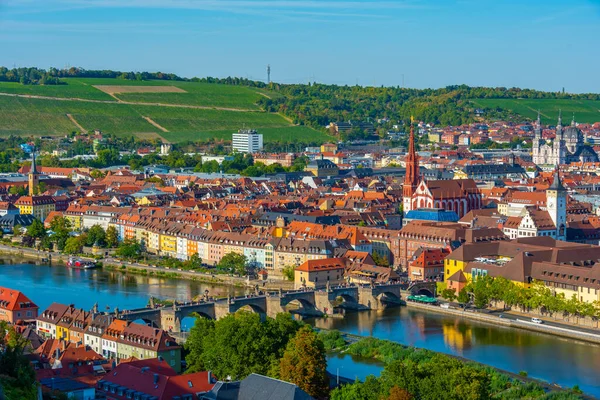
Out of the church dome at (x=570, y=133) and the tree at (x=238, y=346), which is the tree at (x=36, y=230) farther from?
the church dome at (x=570, y=133)

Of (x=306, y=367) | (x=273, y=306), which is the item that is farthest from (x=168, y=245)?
(x=306, y=367)

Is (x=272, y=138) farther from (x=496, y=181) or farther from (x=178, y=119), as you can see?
(x=496, y=181)

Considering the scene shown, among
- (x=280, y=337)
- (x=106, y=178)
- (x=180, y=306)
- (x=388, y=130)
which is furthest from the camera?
(x=388, y=130)

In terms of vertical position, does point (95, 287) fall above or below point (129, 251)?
below

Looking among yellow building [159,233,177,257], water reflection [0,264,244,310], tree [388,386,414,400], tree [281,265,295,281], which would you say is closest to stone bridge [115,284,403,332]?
water reflection [0,264,244,310]

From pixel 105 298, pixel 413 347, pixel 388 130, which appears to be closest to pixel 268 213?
pixel 105 298

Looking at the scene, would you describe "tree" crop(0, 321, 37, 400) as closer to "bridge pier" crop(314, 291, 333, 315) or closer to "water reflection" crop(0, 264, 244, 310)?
"water reflection" crop(0, 264, 244, 310)

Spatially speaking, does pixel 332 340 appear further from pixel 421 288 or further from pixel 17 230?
pixel 17 230
